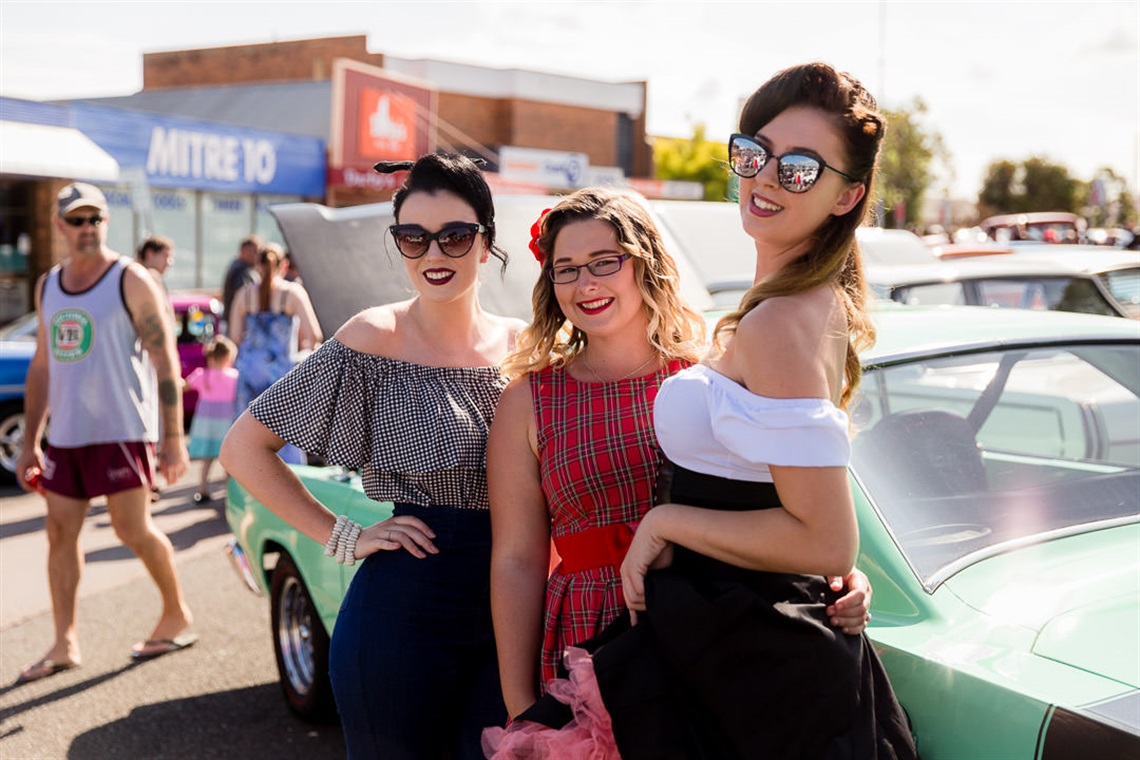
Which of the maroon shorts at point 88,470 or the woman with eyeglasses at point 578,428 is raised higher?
the woman with eyeglasses at point 578,428

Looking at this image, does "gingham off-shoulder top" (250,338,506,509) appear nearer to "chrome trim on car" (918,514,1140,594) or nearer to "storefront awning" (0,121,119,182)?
"chrome trim on car" (918,514,1140,594)

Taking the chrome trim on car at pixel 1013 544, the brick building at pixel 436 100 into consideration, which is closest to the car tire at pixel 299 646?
the chrome trim on car at pixel 1013 544

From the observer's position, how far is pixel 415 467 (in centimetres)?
248

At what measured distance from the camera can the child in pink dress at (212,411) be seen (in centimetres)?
830

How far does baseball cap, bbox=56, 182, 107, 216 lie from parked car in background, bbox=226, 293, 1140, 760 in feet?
5.25

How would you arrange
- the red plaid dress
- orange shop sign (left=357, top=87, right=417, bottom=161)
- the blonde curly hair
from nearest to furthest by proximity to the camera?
the red plaid dress < the blonde curly hair < orange shop sign (left=357, top=87, right=417, bottom=161)

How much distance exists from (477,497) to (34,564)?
16.7 ft

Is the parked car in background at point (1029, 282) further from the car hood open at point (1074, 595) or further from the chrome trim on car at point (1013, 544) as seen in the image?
the car hood open at point (1074, 595)

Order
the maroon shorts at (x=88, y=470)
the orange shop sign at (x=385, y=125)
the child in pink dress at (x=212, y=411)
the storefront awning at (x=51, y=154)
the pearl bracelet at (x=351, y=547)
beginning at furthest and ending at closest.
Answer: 1. the orange shop sign at (x=385, y=125)
2. the storefront awning at (x=51, y=154)
3. the child in pink dress at (x=212, y=411)
4. the maroon shorts at (x=88, y=470)
5. the pearl bracelet at (x=351, y=547)

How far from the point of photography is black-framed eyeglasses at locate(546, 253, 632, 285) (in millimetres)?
2283

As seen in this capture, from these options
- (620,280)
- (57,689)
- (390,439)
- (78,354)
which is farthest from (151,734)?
(620,280)

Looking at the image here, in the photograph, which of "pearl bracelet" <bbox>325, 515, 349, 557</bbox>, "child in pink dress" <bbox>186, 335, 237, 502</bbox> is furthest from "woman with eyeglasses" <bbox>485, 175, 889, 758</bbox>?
"child in pink dress" <bbox>186, 335, 237, 502</bbox>

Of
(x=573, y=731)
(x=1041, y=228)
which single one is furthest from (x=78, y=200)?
(x=1041, y=228)

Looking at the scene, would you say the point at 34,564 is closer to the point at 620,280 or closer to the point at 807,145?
the point at 620,280
